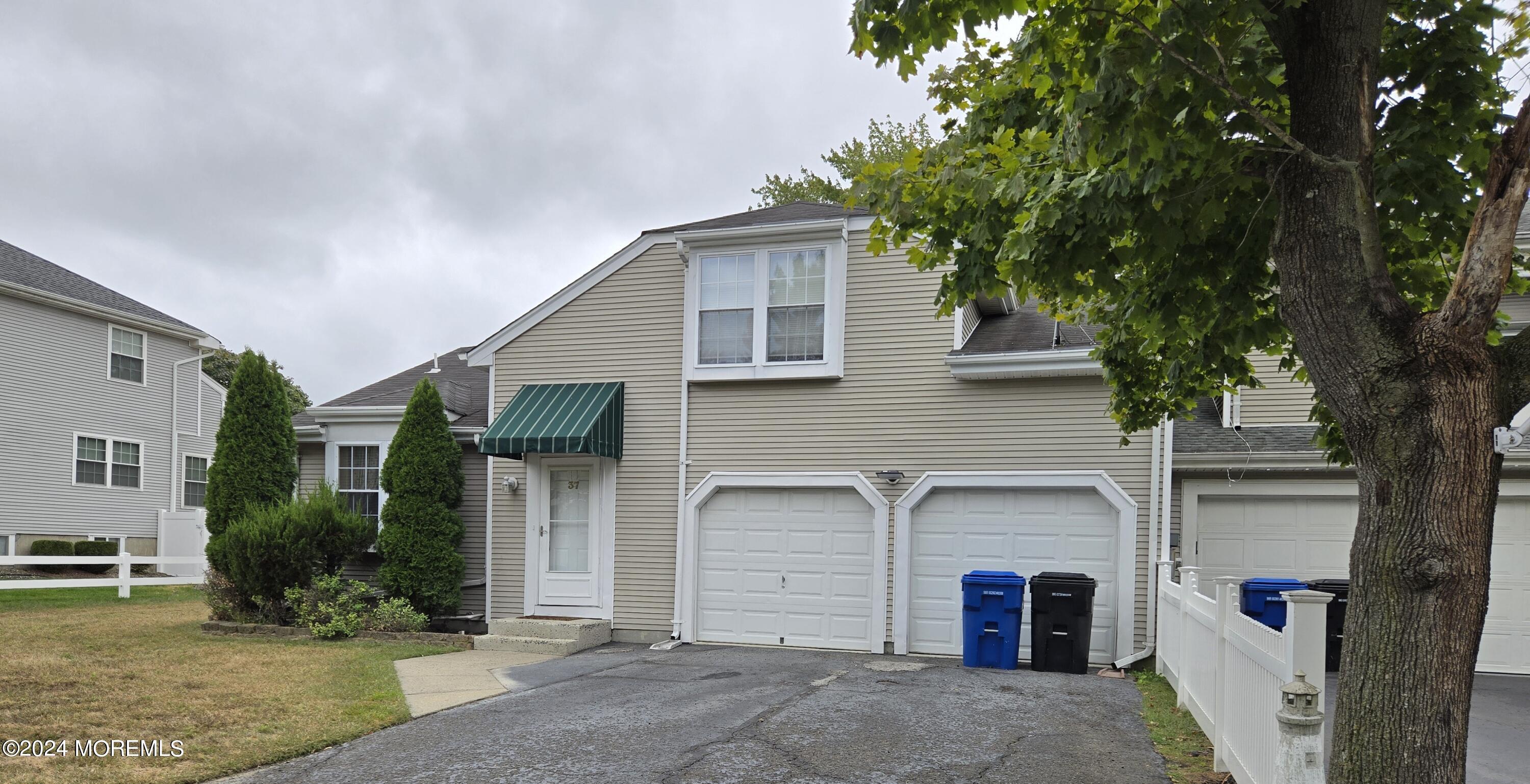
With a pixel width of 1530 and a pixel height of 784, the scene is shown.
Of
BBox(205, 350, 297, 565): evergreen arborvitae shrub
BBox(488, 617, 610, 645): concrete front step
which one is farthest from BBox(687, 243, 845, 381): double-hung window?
BBox(205, 350, 297, 565): evergreen arborvitae shrub

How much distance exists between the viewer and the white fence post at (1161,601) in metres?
10.5

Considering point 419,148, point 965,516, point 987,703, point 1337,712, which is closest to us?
point 1337,712

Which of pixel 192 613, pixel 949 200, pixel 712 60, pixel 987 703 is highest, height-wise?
pixel 712 60

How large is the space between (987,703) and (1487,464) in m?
5.62

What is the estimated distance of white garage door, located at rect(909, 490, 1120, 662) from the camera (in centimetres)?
1179

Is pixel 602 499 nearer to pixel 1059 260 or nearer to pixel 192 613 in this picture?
pixel 192 613

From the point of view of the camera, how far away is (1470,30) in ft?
16.9

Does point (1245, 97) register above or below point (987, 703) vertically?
above

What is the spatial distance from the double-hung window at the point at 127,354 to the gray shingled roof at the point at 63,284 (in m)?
0.57

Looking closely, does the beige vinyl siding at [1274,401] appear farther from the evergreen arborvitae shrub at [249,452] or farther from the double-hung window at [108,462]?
the double-hung window at [108,462]

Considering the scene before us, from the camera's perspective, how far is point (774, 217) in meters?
13.8

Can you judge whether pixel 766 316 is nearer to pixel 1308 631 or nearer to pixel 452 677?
pixel 452 677

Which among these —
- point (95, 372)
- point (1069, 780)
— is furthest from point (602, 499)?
point (95, 372)

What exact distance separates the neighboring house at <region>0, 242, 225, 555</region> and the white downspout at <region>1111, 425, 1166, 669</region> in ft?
71.2
